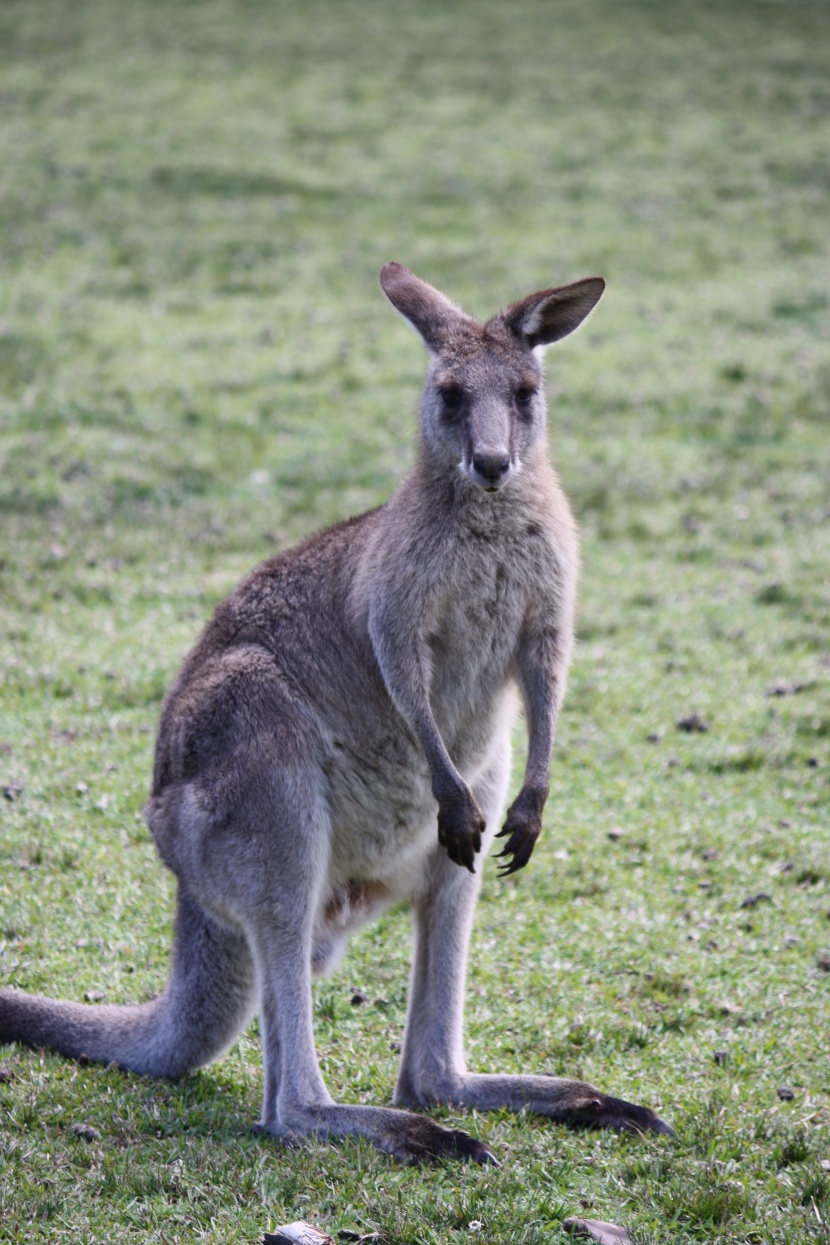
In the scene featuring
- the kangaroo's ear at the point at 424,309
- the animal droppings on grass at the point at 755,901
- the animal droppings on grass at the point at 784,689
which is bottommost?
the animal droppings on grass at the point at 755,901

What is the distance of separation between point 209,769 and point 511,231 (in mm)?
11085

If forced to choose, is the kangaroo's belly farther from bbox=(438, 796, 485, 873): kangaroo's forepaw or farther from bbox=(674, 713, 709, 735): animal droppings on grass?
bbox=(674, 713, 709, 735): animal droppings on grass

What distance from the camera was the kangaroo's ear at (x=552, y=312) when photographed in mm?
3645

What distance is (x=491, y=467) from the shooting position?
3361mm

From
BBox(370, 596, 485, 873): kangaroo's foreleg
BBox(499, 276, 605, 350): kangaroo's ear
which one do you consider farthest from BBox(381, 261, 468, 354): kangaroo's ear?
BBox(370, 596, 485, 873): kangaroo's foreleg

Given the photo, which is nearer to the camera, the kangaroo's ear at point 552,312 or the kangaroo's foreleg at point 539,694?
the kangaroo's foreleg at point 539,694

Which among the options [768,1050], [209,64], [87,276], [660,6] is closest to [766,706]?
[768,1050]

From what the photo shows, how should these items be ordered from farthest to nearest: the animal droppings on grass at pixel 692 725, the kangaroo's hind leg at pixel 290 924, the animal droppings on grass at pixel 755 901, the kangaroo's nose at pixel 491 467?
the animal droppings on grass at pixel 692 725 → the animal droppings on grass at pixel 755 901 → the kangaroo's nose at pixel 491 467 → the kangaroo's hind leg at pixel 290 924

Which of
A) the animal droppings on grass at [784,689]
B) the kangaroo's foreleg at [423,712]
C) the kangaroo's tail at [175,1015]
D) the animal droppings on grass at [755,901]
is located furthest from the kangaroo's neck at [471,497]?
the animal droppings on grass at [784,689]

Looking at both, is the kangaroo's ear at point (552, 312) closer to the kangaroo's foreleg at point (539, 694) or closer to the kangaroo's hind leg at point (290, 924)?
the kangaroo's foreleg at point (539, 694)

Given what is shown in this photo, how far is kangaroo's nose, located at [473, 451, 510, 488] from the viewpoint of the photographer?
3361 millimetres

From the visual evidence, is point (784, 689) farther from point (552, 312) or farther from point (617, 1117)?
point (617, 1117)

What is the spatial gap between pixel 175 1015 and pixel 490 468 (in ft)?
5.15

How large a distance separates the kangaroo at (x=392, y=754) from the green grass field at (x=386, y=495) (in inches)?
6.8
